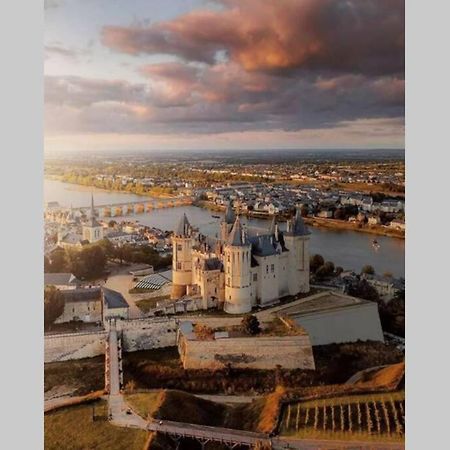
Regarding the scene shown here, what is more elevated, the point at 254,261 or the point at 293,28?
the point at 293,28

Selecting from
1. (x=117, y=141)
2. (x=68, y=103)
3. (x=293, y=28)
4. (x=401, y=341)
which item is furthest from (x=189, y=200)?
(x=401, y=341)

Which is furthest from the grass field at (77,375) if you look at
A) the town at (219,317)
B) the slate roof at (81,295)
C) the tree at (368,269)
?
the tree at (368,269)

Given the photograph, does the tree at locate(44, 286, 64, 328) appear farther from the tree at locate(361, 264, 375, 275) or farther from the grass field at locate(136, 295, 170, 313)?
the tree at locate(361, 264, 375, 275)

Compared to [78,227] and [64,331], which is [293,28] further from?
[64,331]

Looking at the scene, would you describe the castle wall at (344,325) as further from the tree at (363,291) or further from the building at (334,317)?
the tree at (363,291)

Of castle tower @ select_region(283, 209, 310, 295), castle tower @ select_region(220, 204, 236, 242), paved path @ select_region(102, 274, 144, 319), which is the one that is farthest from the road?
castle tower @ select_region(220, 204, 236, 242)

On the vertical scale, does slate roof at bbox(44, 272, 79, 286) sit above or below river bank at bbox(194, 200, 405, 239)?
below

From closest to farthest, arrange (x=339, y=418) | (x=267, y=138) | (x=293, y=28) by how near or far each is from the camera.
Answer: (x=339, y=418)
(x=293, y=28)
(x=267, y=138)

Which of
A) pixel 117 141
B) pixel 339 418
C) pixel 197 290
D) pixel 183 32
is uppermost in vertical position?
pixel 183 32
